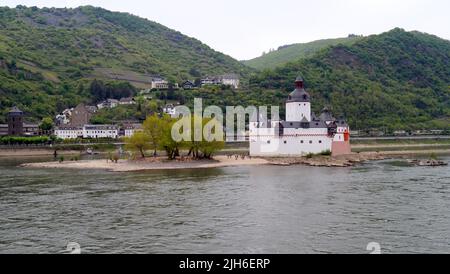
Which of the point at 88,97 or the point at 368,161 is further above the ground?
the point at 88,97

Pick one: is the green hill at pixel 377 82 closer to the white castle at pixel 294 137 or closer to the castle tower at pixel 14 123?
the white castle at pixel 294 137

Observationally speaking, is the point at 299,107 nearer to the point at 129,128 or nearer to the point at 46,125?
the point at 129,128

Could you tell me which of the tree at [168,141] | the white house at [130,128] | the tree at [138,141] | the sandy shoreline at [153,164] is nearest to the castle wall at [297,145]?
the sandy shoreline at [153,164]

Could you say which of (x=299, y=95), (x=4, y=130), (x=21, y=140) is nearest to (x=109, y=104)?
(x=4, y=130)

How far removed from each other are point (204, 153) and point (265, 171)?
16.9 metres

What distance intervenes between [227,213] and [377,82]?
494ft

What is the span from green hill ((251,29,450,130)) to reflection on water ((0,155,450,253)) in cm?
8961

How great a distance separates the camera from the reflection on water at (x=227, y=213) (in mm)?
24203

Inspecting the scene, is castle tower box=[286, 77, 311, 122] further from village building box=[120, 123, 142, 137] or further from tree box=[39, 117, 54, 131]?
tree box=[39, 117, 54, 131]

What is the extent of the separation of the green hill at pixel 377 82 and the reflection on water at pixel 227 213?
3528 inches

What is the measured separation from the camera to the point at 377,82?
17138 centimetres

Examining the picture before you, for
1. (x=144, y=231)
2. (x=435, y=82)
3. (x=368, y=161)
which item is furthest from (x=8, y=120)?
(x=435, y=82)

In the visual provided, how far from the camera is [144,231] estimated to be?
27.0 meters
